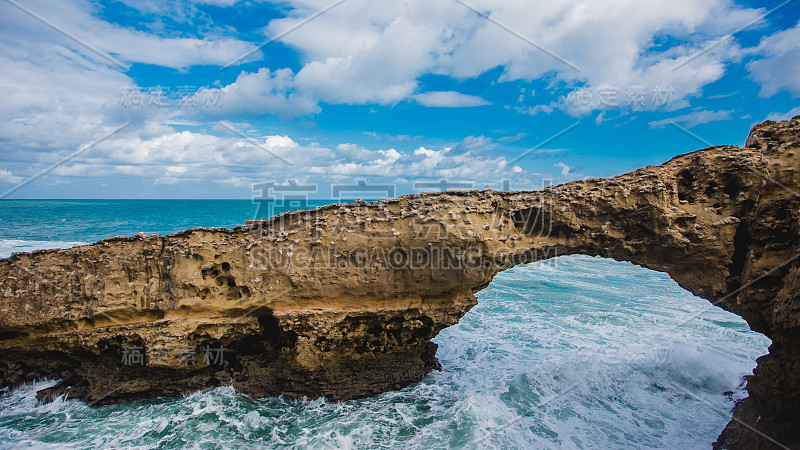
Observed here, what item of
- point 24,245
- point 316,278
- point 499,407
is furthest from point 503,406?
point 24,245

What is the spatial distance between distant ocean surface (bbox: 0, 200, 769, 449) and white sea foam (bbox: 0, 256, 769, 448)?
0.8 inches

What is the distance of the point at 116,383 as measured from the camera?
6.74 metres

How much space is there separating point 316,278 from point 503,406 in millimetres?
3868

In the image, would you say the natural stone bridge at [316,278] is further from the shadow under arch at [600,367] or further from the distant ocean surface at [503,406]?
the shadow under arch at [600,367]

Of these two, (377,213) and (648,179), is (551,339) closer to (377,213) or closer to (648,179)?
(648,179)

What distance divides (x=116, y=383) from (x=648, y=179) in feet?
30.5

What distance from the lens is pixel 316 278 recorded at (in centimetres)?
646

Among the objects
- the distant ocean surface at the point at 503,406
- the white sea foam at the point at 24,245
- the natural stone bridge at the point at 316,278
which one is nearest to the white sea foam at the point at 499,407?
the distant ocean surface at the point at 503,406

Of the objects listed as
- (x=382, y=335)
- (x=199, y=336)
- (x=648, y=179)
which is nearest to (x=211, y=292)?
(x=199, y=336)

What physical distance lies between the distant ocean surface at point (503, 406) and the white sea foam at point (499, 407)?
2 centimetres

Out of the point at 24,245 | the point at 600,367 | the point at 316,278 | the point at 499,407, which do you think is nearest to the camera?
the point at 316,278

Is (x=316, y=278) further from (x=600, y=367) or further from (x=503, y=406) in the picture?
(x=600, y=367)

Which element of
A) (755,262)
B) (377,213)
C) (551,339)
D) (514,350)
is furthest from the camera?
(551,339)

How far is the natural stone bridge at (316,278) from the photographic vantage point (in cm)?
592
